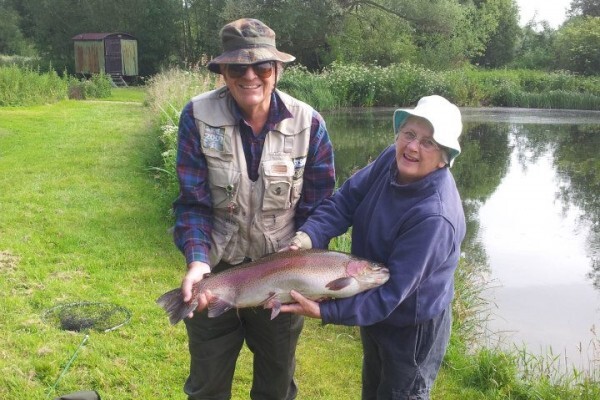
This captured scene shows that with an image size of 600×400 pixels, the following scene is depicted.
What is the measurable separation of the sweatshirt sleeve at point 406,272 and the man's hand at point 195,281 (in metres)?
0.51

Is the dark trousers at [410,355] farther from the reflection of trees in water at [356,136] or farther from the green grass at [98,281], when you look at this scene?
the reflection of trees in water at [356,136]

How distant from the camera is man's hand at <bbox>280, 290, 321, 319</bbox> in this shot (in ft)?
7.43

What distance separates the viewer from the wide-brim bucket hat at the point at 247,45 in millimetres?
2271

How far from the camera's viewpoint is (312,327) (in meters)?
4.64

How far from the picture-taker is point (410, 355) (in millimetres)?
2270

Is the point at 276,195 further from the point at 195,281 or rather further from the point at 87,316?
the point at 87,316

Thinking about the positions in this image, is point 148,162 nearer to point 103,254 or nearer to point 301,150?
point 103,254

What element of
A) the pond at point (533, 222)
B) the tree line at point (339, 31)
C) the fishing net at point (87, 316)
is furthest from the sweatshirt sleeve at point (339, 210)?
the tree line at point (339, 31)

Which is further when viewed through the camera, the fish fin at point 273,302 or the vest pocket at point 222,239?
the vest pocket at point 222,239

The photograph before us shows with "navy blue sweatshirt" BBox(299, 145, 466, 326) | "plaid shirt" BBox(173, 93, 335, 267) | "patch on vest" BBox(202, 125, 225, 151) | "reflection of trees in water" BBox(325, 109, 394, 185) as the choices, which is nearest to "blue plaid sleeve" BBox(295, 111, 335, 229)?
"plaid shirt" BBox(173, 93, 335, 267)

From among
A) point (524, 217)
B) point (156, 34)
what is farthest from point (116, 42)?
point (524, 217)

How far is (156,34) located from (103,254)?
30322 mm

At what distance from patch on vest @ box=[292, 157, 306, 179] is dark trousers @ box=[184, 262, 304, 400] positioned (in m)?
0.63

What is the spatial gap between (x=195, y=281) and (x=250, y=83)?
84 cm
